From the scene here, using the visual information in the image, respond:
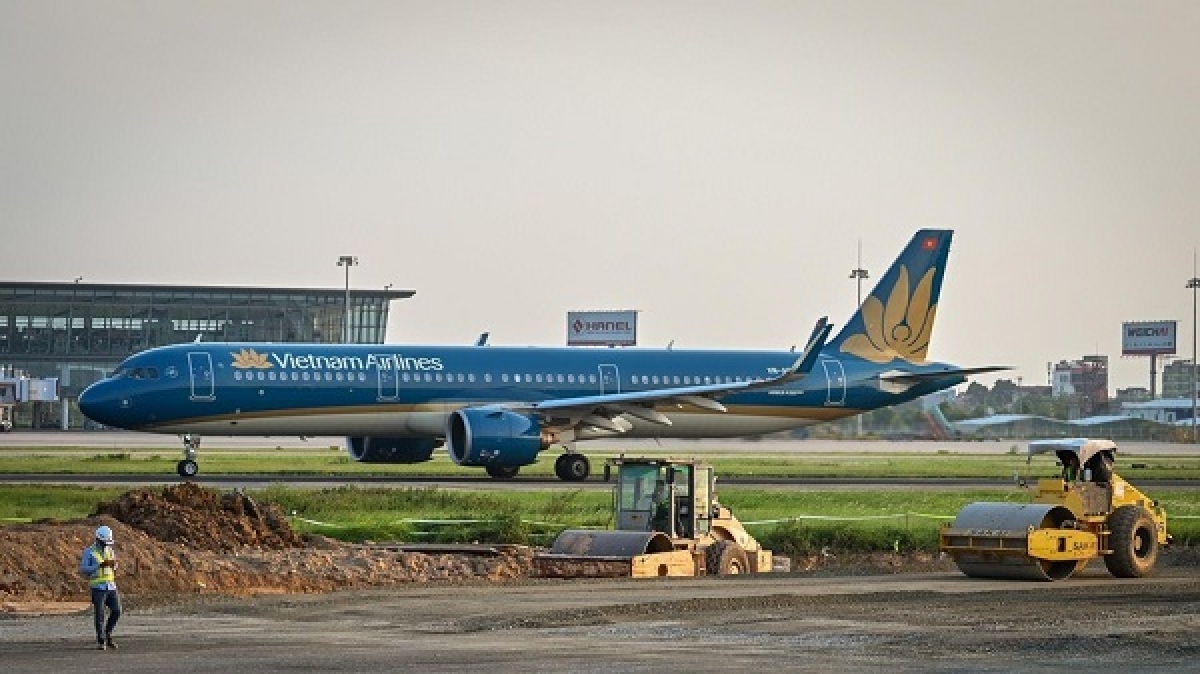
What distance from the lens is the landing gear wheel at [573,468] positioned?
194 ft

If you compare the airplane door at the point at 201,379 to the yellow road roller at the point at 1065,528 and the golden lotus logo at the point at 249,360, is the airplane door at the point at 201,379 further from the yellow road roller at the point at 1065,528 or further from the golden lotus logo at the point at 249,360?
the yellow road roller at the point at 1065,528

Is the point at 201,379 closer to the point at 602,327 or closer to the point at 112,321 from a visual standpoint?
the point at 112,321

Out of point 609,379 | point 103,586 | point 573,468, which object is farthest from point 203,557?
point 609,379

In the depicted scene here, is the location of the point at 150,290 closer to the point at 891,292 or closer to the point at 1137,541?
the point at 891,292

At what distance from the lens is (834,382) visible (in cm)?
6594

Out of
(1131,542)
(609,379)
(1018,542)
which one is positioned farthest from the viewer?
(609,379)

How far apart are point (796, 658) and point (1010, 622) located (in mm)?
4745

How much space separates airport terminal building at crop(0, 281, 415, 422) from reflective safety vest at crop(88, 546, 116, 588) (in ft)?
335

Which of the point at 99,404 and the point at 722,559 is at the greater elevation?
the point at 99,404

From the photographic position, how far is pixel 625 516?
121 ft

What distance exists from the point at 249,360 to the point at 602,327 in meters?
117

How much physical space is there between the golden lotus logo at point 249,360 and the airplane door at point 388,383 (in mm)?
3082

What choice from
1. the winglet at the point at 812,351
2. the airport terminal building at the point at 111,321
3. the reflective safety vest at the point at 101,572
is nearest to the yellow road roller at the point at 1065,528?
the reflective safety vest at the point at 101,572

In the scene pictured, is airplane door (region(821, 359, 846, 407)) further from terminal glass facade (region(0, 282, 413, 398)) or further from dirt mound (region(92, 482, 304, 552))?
terminal glass facade (region(0, 282, 413, 398))
